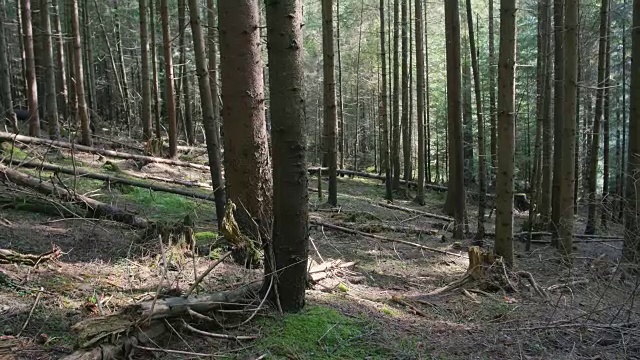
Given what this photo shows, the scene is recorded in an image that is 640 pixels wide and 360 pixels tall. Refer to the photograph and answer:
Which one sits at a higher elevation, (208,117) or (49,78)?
(49,78)

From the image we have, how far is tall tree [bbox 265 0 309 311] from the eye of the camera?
3.89 metres

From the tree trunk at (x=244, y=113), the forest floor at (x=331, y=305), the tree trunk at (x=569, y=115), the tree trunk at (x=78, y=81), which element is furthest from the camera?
the tree trunk at (x=78, y=81)

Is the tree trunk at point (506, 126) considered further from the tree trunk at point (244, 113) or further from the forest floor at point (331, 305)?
the tree trunk at point (244, 113)

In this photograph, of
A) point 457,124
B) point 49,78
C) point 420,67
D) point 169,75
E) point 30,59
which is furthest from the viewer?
point 420,67

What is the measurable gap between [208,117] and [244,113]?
211 cm

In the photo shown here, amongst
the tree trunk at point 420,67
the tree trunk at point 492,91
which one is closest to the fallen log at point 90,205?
the tree trunk at point 420,67

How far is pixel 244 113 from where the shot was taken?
17.9ft

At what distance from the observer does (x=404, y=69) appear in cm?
1794

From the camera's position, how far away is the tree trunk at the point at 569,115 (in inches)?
336

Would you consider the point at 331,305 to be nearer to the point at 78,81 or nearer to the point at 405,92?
the point at 78,81

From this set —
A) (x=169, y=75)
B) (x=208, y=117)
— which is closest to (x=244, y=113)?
(x=208, y=117)

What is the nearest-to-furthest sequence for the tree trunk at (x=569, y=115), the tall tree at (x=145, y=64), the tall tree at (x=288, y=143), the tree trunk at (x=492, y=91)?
1. the tall tree at (x=288, y=143)
2. the tree trunk at (x=569, y=115)
3. the tall tree at (x=145, y=64)
4. the tree trunk at (x=492, y=91)

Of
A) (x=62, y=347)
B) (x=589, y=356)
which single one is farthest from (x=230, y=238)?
(x=589, y=356)

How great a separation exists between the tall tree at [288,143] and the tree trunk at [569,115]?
6037mm
